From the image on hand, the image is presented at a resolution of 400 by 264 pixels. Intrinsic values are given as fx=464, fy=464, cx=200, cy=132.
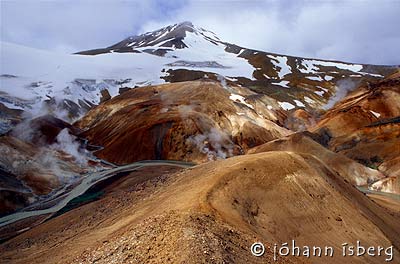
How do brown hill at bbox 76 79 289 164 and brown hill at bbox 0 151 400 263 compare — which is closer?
brown hill at bbox 0 151 400 263

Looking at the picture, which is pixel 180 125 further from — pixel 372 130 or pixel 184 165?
pixel 372 130

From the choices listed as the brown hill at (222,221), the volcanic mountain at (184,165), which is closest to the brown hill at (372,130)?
the volcanic mountain at (184,165)

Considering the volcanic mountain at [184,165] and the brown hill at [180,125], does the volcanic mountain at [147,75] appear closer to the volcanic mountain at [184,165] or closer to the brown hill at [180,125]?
the volcanic mountain at [184,165]

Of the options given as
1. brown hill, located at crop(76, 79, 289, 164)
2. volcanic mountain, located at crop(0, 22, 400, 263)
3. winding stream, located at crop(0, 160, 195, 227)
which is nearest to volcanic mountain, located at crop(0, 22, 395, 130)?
volcanic mountain, located at crop(0, 22, 400, 263)

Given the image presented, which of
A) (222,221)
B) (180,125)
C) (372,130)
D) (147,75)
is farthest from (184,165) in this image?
(147,75)

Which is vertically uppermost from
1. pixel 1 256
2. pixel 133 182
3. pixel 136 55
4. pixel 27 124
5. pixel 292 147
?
pixel 136 55

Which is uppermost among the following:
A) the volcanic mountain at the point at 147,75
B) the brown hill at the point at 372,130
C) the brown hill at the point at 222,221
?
the volcanic mountain at the point at 147,75

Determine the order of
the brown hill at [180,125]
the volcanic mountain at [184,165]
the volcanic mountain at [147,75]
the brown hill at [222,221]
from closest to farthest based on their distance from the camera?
the brown hill at [222,221] → the volcanic mountain at [184,165] → the brown hill at [180,125] → the volcanic mountain at [147,75]

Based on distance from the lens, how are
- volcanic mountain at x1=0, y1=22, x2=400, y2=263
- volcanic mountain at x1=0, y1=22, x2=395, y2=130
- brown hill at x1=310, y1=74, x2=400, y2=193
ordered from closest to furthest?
1. volcanic mountain at x1=0, y1=22, x2=400, y2=263
2. brown hill at x1=310, y1=74, x2=400, y2=193
3. volcanic mountain at x1=0, y1=22, x2=395, y2=130

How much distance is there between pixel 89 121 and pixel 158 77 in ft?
188

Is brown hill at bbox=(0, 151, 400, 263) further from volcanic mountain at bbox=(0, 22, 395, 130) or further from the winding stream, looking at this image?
volcanic mountain at bbox=(0, 22, 395, 130)

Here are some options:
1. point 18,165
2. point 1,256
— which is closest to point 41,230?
point 1,256

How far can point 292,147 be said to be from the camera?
6322cm

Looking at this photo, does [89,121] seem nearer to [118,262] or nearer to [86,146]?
[86,146]
